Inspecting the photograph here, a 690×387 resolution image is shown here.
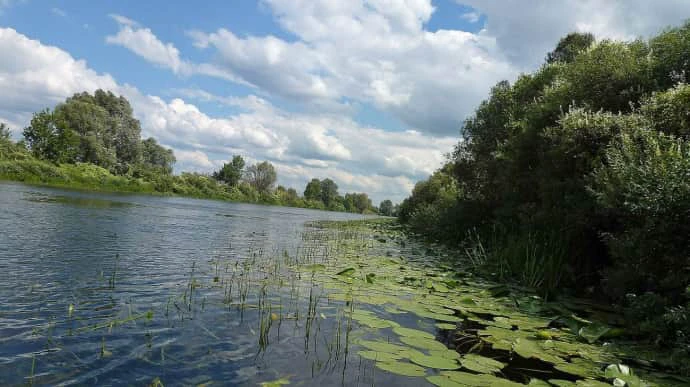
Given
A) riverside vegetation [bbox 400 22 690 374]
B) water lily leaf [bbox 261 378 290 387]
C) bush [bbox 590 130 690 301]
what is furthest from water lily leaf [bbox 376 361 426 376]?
bush [bbox 590 130 690 301]

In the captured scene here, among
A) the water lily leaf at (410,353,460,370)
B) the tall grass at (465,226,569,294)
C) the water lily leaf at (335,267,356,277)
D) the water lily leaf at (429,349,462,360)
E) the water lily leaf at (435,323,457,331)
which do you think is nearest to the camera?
the water lily leaf at (410,353,460,370)

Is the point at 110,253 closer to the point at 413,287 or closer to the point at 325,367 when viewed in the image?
the point at 413,287

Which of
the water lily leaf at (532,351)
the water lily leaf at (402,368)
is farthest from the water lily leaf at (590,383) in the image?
the water lily leaf at (402,368)

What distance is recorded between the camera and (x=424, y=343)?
614 cm

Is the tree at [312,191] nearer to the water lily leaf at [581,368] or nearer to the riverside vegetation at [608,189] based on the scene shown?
the riverside vegetation at [608,189]

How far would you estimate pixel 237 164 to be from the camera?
416 feet

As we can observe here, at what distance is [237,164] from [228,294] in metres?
A: 122

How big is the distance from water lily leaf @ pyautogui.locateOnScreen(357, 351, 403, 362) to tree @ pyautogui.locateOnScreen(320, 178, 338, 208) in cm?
17458

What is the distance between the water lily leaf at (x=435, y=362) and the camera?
519cm

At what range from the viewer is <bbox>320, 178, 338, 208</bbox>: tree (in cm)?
18375

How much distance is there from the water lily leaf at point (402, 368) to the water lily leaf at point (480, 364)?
27.1 inches

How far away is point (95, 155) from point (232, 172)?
4898cm

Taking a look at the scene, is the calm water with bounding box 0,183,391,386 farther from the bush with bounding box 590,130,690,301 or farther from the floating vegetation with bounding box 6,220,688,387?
the bush with bounding box 590,130,690,301

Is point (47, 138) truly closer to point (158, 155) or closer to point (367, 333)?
point (158, 155)
